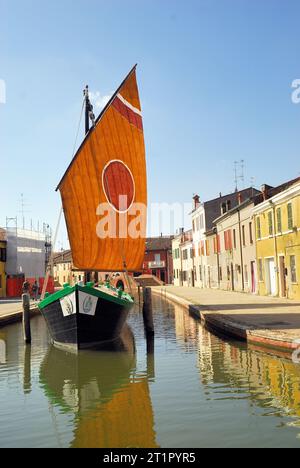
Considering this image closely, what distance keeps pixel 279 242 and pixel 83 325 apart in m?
16.0

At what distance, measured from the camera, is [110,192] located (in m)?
21.3

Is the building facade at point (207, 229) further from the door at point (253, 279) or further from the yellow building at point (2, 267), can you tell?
the yellow building at point (2, 267)

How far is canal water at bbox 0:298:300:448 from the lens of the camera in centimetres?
817

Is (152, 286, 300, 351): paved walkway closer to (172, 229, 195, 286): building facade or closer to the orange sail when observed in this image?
the orange sail

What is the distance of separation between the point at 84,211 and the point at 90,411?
1109 centimetres

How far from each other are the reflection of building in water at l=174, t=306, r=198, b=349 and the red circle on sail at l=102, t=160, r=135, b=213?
6.08 metres

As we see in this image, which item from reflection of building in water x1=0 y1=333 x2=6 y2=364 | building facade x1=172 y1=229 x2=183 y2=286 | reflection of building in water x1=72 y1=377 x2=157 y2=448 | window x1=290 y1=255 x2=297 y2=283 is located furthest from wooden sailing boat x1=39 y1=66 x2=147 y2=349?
building facade x1=172 y1=229 x2=183 y2=286

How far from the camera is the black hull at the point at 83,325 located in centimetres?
1662

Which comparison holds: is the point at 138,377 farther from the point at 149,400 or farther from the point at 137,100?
the point at 137,100

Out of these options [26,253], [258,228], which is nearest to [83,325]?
[258,228]

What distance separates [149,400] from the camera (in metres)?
10.4

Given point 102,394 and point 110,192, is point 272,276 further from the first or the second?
point 102,394

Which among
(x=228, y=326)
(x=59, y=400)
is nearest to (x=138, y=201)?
(x=228, y=326)
